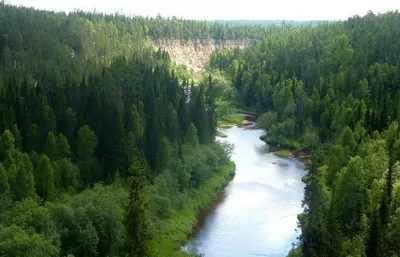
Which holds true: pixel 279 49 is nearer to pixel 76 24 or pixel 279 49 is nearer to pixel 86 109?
pixel 76 24

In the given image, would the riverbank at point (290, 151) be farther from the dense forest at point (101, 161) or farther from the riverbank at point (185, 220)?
the riverbank at point (185, 220)

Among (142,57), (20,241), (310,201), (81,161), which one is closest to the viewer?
(20,241)

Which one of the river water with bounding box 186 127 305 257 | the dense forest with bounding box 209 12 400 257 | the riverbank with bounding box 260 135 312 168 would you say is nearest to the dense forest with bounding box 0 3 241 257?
the river water with bounding box 186 127 305 257

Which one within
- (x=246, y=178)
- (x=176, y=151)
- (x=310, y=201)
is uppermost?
(x=310, y=201)

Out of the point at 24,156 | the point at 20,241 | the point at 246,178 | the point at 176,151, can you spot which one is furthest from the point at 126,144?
the point at 20,241

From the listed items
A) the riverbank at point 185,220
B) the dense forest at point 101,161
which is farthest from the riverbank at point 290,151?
the riverbank at point 185,220

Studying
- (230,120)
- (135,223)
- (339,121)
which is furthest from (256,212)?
(230,120)
